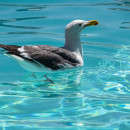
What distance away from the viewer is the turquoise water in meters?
4.92

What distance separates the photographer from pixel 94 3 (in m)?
10.8

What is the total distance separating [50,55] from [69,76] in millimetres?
580

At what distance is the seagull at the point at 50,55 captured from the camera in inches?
239

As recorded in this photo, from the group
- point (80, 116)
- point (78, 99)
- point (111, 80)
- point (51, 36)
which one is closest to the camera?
point (80, 116)

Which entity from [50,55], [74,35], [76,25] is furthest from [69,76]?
[76,25]

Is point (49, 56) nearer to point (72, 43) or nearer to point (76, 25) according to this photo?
point (72, 43)

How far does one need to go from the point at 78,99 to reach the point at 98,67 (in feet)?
4.72

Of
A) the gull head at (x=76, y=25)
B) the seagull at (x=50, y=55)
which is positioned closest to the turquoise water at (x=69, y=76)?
the seagull at (x=50, y=55)

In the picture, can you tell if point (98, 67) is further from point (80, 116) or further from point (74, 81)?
point (80, 116)

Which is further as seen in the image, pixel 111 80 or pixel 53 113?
pixel 111 80

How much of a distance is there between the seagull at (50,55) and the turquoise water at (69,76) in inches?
9.1

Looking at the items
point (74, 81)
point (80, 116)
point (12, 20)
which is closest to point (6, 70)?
point (74, 81)

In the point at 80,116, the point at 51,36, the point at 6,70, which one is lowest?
the point at 80,116

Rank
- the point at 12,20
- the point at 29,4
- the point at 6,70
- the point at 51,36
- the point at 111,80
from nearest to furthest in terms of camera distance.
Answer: the point at 111,80 < the point at 6,70 < the point at 51,36 < the point at 12,20 < the point at 29,4
